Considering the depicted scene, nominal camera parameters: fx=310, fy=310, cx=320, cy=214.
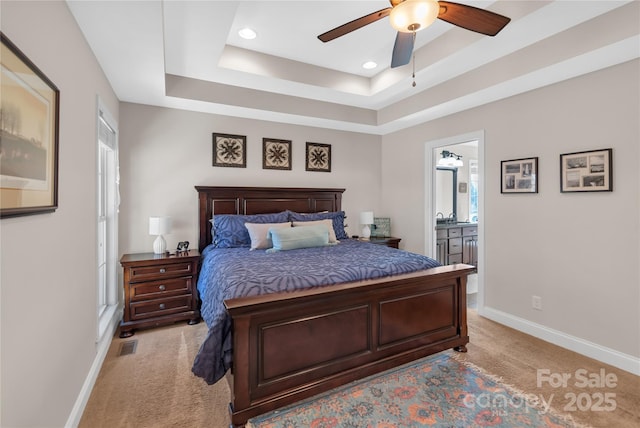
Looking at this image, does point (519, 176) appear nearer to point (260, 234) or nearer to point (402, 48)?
point (402, 48)

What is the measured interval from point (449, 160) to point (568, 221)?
9.88ft

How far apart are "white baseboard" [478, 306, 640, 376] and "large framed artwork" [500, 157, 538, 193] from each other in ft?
4.36

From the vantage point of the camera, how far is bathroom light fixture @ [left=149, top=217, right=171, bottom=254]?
3.27m

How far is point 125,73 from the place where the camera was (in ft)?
8.79

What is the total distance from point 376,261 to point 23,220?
2.21 m

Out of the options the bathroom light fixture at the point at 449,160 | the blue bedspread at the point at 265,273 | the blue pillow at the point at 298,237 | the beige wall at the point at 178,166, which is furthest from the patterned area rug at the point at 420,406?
the bathroom light fixture at the point at 449,160

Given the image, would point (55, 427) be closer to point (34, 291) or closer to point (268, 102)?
point (34, 291)

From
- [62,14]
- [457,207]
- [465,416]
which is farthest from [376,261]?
[457,207]

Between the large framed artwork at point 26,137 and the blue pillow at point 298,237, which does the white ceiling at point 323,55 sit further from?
the blue pillow at point 298,237

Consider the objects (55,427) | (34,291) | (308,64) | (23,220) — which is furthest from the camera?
(308,64)

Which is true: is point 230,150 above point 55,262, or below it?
above

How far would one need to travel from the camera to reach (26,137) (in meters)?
1.21

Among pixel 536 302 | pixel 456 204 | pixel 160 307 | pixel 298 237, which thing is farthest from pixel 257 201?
pixel 456 204

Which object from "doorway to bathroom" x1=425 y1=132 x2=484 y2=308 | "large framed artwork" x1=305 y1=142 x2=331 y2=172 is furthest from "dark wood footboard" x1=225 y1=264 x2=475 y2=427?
"large framed artwork" x1=305 y1=142 x2=331 y2=172
